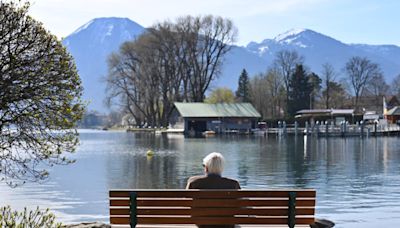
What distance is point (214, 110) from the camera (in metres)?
95.0

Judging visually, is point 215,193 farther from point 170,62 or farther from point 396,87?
point 396,87

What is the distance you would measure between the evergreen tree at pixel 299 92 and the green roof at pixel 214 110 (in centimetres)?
1643

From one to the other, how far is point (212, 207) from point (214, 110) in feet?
286

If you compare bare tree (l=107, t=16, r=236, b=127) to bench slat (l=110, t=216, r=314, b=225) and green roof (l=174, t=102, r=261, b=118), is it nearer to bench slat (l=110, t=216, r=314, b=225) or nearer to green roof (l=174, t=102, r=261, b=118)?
green roof (l=174, t=102, r=261, b=118)

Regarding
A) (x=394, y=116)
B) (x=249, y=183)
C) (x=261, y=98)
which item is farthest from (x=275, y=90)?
(x=249, y=183)

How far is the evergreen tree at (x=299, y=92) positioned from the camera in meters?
113

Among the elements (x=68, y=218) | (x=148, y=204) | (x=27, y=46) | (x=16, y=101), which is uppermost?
(x=27, y=46)

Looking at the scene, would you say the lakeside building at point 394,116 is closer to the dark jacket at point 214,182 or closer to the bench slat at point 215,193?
the bench slat at point 215,193

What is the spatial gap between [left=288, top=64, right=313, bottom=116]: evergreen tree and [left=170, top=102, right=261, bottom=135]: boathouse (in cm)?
1643

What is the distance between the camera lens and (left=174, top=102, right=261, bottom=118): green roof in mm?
90062

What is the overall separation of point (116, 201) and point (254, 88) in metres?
117

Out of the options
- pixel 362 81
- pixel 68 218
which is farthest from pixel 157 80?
pixel 68 218

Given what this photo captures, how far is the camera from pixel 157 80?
91.4 m

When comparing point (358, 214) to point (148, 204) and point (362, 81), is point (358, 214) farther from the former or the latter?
point (362, 81)
